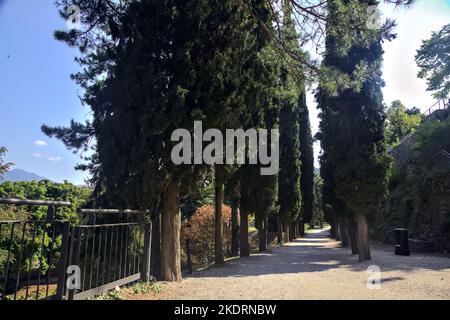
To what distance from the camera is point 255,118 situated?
529 inches

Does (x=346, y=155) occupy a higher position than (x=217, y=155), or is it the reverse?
(x=346, y=155)

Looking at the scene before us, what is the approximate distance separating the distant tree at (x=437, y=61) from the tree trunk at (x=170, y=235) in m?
22.1

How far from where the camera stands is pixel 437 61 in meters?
24.2

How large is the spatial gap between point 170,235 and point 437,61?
23.8 metres

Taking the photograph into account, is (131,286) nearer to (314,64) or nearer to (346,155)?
(314,64)

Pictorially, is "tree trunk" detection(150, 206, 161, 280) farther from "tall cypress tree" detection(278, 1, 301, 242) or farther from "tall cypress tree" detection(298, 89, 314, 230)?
"tall cypress tree" detection(298, 89, 314, 230)

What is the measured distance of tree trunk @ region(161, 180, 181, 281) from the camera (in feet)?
27.0

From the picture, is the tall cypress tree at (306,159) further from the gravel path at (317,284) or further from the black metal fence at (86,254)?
the black metal fence at (86,254)

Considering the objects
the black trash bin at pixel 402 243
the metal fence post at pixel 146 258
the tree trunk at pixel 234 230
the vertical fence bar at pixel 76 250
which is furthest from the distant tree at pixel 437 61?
the vertical fence bar at pixel 76 250

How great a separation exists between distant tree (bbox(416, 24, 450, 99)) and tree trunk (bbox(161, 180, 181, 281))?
22063 millimetres

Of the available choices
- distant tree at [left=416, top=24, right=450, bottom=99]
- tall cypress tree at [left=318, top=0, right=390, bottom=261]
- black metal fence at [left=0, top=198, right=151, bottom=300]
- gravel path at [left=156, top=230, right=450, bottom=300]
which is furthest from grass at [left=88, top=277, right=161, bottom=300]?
distant tree at [left=416, top=24, right=450, bottom=99]

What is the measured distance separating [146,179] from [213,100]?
2296 millimetres

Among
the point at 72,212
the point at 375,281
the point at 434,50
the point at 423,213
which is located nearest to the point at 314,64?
the point at 375,281
